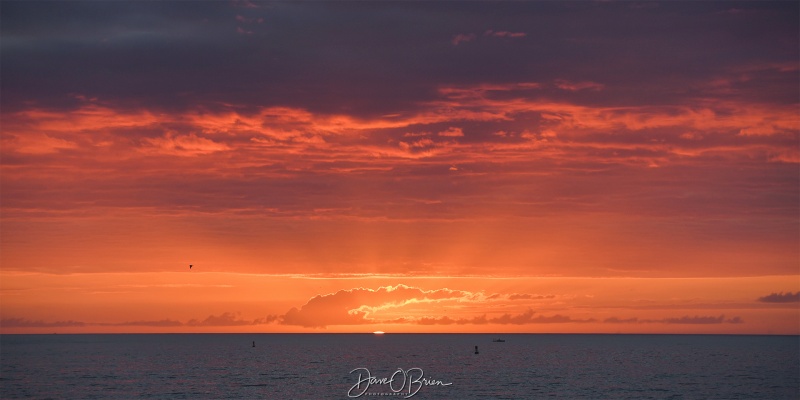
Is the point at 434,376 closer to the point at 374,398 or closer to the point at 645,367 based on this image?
the point at 374,398

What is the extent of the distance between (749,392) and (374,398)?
6116 cm

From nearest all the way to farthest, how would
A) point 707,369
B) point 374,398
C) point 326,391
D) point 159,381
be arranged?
1. point 374,398
2. point 326,391
3. point 159,381
4. point 707,369

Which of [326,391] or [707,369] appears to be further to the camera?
[707,369]

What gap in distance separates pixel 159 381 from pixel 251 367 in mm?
43476

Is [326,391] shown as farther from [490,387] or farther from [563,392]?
[563,392]

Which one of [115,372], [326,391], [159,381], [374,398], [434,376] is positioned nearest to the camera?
[374,398]

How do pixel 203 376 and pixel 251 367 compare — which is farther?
pixel 251 367

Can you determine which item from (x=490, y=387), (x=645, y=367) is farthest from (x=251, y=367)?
(x=645, y=367)

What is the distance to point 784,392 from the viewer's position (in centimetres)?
12925

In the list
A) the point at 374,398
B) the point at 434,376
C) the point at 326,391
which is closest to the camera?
the point at 374,398

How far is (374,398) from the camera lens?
11394cm

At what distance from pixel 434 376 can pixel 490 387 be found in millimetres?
25305

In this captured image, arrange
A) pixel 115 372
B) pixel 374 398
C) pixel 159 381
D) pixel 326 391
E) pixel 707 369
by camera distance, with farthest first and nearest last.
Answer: pixel 707 369 → pixel 115 372 → pixel 159 381 → pixel 326 391 → pixel 374 398

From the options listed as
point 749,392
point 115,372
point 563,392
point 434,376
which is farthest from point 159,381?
point 749,392
